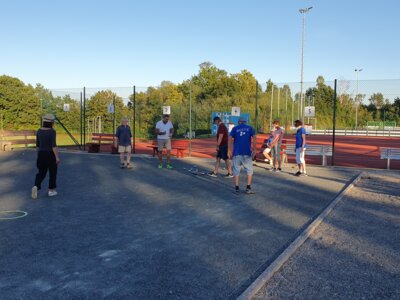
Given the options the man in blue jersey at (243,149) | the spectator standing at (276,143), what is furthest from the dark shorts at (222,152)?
the man in blue jersey at (243,149)

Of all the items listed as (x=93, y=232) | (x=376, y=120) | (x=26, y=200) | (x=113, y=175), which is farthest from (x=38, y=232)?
(x=376, y=120)

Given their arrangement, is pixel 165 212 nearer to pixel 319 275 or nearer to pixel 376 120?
pixel 319 275

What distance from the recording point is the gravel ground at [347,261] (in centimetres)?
399

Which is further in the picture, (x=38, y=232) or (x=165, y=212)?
→ (x=165, y=212)

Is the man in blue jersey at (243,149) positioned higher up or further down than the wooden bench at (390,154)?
higher up

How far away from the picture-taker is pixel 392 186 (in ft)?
34.8

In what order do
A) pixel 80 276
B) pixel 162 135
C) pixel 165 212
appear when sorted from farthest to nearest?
pixel 162 135 < pixel 165 212 < pixel 80 276

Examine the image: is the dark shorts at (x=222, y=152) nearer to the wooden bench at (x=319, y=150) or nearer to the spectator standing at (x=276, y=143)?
the spectator standing at (x=276, y=143)

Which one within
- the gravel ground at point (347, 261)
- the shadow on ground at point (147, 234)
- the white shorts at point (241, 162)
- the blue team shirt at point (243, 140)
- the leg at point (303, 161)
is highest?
the blue team shirt at point (243, 140)

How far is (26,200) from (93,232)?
10.00 feet

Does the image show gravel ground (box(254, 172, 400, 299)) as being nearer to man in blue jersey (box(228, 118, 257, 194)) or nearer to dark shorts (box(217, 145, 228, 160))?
man in blue jersey (box(228, 118, 257, 194))

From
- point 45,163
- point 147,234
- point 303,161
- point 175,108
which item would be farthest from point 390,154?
point 175,108

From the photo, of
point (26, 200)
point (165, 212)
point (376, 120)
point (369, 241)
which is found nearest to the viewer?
point (369, 241)

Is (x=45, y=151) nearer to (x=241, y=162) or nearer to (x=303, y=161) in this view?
(x=241, y=162)
